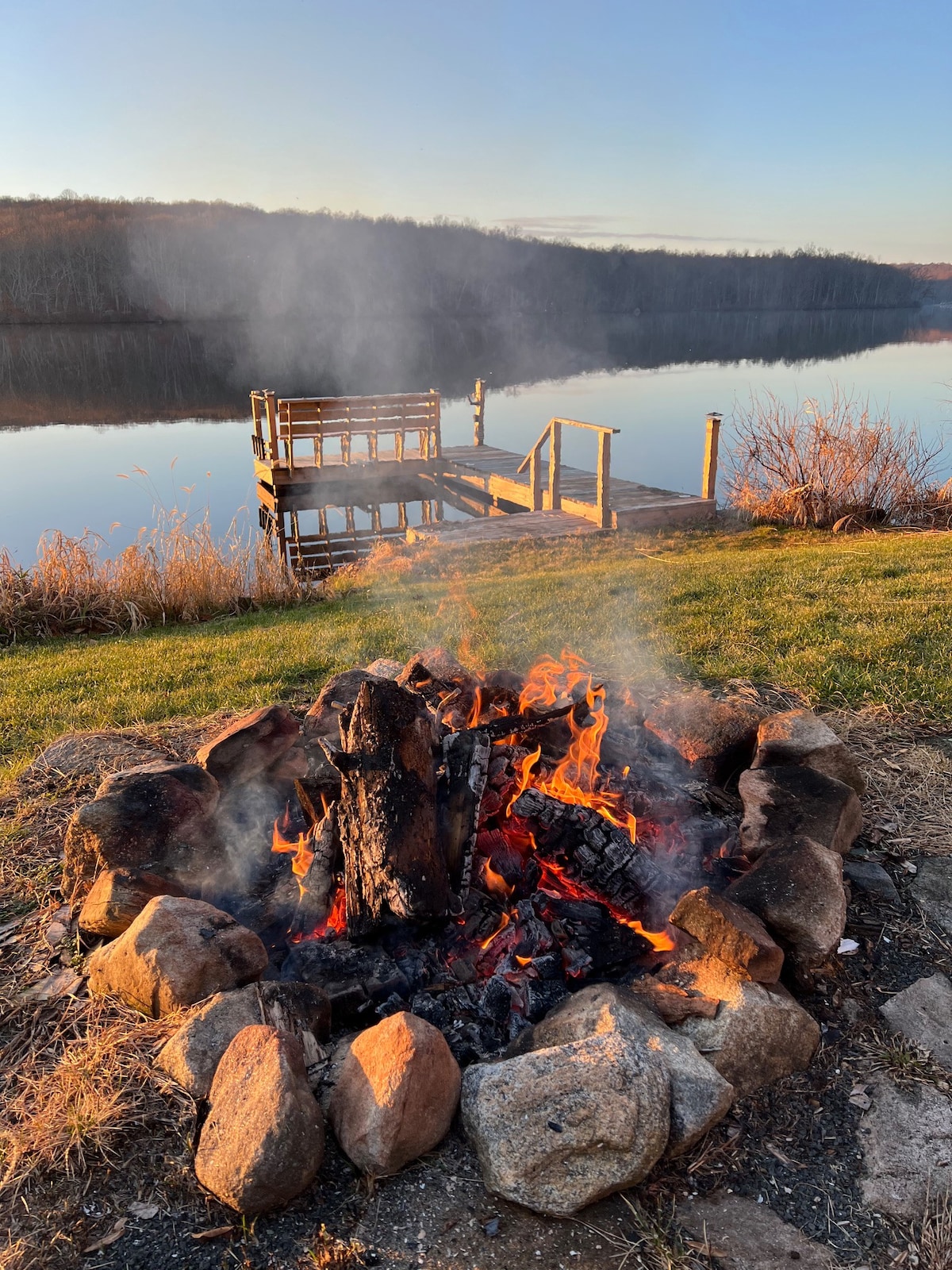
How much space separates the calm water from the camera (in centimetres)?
2272

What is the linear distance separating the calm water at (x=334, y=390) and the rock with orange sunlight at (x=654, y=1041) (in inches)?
348

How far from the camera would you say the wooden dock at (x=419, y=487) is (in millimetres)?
14711

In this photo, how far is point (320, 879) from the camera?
11.3 ft

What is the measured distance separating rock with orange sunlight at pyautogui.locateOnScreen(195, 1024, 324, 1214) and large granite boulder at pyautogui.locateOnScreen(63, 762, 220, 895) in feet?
4.08

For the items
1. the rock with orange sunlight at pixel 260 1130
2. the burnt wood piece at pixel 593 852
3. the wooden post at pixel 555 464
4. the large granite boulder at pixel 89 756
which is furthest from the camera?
the wooden post at pixel 555 464

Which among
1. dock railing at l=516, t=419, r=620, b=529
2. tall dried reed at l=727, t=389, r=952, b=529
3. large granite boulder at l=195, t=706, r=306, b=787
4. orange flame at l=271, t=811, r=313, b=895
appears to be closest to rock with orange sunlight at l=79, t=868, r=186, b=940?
orange flame at l=271, t=811, r=313, b=895

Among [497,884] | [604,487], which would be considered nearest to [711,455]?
[604,487]

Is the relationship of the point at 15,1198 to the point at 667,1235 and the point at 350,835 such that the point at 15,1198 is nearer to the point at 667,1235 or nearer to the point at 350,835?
the point at 350,835

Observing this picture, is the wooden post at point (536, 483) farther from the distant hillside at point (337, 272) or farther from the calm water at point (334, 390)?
the distant hillside at point (337, 272)

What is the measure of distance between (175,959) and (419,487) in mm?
19913

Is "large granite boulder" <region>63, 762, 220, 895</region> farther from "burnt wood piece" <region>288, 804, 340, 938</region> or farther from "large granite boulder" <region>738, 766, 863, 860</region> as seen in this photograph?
"large granite boulder" <region>738, 766, 863, 860</region>

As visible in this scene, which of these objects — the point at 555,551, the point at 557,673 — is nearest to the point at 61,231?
the point at 555,551

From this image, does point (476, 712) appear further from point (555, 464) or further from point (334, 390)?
point (334, 390)

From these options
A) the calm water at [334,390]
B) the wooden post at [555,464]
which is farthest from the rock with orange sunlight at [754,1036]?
the wooden post at [555,464]
